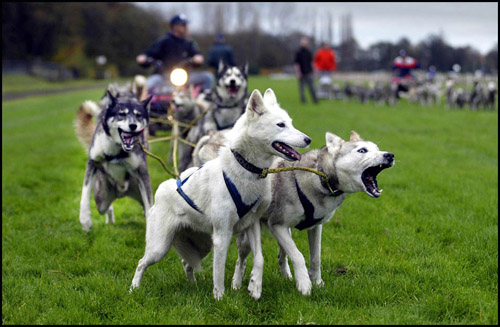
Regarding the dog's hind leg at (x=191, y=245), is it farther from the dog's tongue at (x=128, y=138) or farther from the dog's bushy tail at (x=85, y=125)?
the dog's bushy tail at (x=85, y=125)

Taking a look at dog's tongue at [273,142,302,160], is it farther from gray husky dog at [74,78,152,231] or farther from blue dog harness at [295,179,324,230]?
gray husky dog at [74,78,152,231]

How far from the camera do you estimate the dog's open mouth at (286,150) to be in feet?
13.0

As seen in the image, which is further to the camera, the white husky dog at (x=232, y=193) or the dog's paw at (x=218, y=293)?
the dog's paw at (x=218, y=293)

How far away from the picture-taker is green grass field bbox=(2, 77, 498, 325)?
405cm

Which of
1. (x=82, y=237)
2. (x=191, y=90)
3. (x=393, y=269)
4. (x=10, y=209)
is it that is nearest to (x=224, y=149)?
(x=393, y=269)

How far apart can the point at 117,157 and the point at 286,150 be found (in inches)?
115

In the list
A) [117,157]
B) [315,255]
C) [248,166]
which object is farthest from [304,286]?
[117,157]

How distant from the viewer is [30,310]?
14.0ft

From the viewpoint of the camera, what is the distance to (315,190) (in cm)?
440

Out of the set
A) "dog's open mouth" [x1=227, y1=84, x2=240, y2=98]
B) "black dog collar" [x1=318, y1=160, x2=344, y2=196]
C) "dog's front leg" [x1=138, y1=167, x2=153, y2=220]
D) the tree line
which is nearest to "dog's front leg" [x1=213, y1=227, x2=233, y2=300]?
"black dog collar" [x1=318, y1=160, x2=344, y2=196]

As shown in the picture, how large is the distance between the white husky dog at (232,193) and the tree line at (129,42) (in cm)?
6004

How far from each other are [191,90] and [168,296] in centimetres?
605

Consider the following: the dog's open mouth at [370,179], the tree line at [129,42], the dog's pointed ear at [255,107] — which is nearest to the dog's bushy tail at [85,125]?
the dog's pointed ear at [255,107]

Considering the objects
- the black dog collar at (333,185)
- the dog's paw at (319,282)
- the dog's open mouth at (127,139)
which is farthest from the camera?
the dog's open mouth at (127,139)
